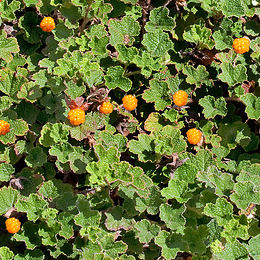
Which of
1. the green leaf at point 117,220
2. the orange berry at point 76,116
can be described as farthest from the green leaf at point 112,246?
the orange berry at point 76,116

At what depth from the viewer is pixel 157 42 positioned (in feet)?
12.6

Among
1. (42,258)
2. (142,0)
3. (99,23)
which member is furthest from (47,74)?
(42,258)

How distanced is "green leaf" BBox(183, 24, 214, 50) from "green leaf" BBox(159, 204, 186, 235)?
1491mm

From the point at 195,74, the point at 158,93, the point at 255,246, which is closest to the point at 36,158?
the point at 158,93

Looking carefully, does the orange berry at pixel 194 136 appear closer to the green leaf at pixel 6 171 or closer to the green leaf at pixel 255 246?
the green leaf at pixel 255 246

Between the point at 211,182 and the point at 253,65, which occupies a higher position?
the point at 253,65

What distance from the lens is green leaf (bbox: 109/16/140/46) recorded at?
3.89 m

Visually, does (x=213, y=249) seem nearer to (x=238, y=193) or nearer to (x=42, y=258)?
(x=238, y=193)

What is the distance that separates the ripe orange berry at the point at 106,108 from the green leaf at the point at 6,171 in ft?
2.62

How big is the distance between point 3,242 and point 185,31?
229 cm

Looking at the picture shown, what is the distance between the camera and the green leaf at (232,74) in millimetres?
3757

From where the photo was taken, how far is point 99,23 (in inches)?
164

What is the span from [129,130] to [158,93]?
39 cm

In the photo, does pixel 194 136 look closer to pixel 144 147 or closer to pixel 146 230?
pixel 144 147
